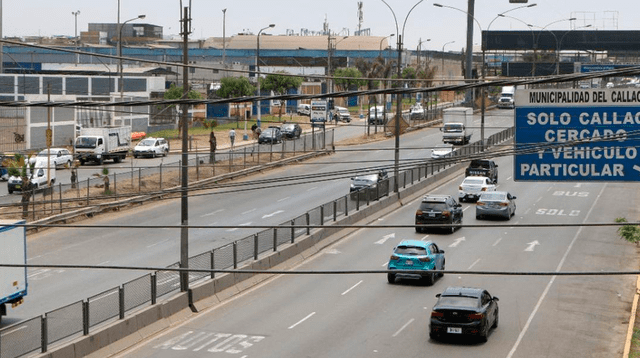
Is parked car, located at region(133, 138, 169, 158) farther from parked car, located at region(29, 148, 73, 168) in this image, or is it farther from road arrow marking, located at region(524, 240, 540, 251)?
road arrow marking, located at region(524, 240, 540, 251)

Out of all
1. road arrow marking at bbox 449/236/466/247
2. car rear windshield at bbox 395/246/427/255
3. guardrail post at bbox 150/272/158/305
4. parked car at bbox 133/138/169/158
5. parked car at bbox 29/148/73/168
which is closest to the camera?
guardrail post at bbox 150/272/158/305

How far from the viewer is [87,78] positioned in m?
87.6

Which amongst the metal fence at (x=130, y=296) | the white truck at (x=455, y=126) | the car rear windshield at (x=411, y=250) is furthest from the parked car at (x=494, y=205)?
the white truck at (x=455, y=126)

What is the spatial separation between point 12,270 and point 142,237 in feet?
51.5

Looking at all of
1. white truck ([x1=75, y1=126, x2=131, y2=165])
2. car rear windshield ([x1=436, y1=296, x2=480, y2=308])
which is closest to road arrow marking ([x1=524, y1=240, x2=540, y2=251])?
car rear windshield ([x1=436, y1=296, x2=480, y2=308])

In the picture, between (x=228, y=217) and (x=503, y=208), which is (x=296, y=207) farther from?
(x=503, y=208)

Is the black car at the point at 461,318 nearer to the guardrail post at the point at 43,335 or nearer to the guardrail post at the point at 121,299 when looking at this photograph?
the guardrail post at the point at 121,299

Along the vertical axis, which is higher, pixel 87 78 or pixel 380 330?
pixel 87 78

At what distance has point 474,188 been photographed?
54.3 metres

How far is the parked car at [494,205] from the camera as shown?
47500 millimetres

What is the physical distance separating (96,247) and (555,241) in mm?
19206

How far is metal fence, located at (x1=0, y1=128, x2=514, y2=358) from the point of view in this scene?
21969 mm

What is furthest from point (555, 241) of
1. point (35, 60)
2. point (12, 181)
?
point (35, 60)

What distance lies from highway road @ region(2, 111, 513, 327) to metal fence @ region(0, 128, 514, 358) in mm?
2044
